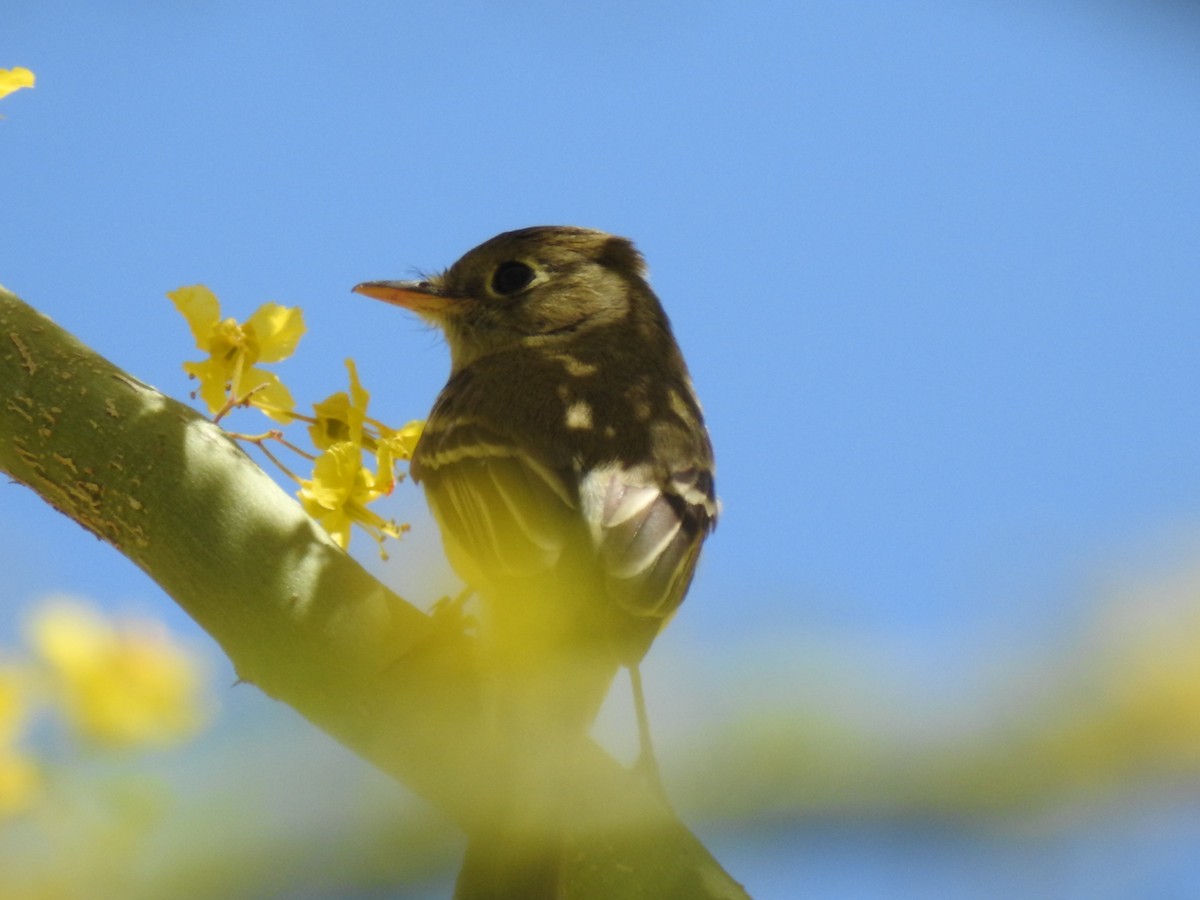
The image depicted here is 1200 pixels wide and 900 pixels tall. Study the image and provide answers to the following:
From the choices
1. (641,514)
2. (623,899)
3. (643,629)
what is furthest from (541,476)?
(623,899)

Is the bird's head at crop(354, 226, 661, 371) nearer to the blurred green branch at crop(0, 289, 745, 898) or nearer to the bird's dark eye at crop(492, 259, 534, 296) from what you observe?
the bird's dark eye at crop(492, 259, 534, 296)

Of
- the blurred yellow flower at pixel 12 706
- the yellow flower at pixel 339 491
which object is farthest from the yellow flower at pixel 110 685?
the yellow flower at pixel 339 491

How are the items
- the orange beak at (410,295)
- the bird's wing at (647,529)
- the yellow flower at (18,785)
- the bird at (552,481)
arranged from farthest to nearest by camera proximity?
the orange beak at (410,295) → the bird's wing at (647,529) → the bird at (552,481) → the yellow flower at (18,785)

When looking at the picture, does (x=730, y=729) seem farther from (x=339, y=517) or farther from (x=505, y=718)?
(x=339, y=517)

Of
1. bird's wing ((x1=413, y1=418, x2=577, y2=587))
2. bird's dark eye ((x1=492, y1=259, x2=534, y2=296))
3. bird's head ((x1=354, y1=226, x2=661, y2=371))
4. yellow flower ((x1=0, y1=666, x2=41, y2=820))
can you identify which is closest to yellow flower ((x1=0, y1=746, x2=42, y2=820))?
yellow flower ((x1=0, y1=666, x2=41, y2=820))

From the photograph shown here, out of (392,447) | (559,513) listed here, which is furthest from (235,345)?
(559,513)

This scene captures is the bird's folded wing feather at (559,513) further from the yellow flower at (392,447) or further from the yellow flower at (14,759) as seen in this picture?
the yellow flower at (14,759)

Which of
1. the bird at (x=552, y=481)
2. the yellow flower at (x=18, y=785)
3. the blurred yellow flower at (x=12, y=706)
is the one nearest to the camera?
the yellow flower at (x=18, y=785)
